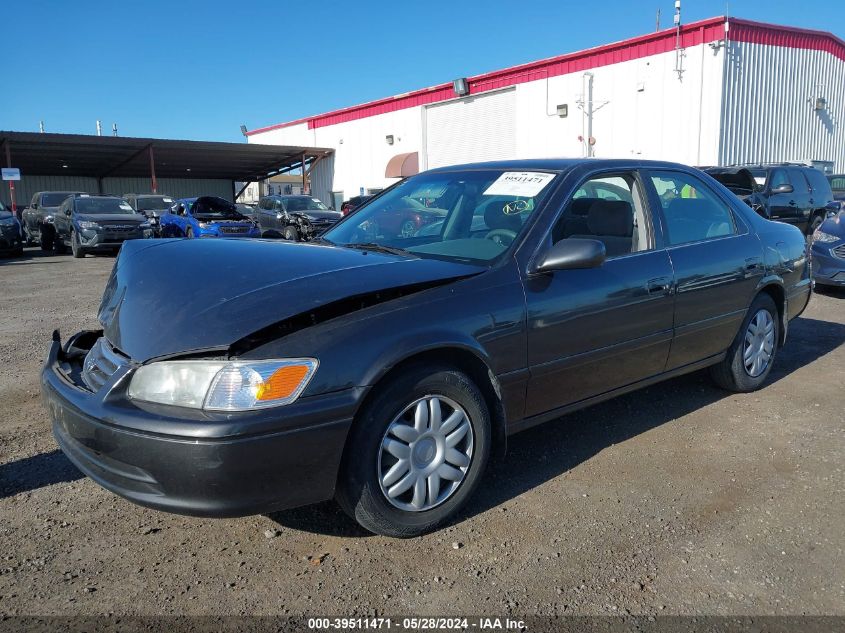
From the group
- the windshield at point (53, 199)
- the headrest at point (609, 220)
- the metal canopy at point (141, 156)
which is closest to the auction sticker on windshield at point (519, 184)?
the headrest at point (609, 220)

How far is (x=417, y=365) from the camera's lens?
269 cm

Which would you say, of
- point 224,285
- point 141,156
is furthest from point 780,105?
point 141,156

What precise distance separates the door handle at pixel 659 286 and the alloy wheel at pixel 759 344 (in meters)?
Result: 1.16

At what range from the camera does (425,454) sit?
2748mm

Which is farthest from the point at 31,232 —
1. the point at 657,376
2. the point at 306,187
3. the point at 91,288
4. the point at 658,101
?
the point at 657,376

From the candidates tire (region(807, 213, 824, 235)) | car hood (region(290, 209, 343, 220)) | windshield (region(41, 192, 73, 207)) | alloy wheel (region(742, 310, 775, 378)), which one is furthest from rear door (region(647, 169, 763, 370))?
windshield (region(41, 192, 73, 207))

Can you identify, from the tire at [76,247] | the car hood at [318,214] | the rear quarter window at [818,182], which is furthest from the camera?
the car hood at [318,214]

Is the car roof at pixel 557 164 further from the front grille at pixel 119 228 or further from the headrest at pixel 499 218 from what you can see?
the front grille at pixel 119 228

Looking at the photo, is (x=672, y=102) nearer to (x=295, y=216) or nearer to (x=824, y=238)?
(x=295, y=216)

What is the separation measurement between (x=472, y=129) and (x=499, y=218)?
25398 mm

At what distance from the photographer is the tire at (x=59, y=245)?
17163mm

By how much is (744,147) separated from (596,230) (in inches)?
768

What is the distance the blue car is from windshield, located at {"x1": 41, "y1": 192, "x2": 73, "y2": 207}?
325 cm

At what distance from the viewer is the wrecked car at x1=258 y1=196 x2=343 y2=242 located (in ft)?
58.6
